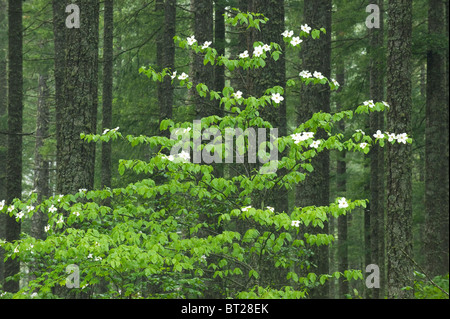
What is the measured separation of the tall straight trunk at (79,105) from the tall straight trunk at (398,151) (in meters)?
5.01

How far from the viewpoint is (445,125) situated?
1130 centimetres

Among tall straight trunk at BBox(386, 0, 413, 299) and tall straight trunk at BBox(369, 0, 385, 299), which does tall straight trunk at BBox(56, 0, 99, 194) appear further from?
tall straight trunk at BBox(369, 0, 385, 299)

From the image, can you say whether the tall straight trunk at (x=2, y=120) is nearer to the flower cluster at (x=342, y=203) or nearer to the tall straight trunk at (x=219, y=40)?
the tall straight trunk at (x=219, y=40)

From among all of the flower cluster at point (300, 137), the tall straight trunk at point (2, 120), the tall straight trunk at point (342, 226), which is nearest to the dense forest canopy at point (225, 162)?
the flower cluster at point (300, 137)

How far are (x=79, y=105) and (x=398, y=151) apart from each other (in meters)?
5.34

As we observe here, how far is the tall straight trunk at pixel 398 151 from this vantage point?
8.27 metres

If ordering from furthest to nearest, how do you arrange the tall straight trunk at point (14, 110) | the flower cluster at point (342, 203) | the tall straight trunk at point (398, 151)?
the tall straight trunk at point (14, 110) < the tall straight trunk at point (398, 151) < the flower cluster at point (342, 203)

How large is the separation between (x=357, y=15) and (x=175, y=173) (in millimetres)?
9754

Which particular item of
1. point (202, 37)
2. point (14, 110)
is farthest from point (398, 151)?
point (14, 110)

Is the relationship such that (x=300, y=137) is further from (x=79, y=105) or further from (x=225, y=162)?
(x=79, y=105)

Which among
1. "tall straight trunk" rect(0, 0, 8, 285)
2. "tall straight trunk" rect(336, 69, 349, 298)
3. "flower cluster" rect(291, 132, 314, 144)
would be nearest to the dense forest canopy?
"flower cluster" rect(291, 132, 314, 144)

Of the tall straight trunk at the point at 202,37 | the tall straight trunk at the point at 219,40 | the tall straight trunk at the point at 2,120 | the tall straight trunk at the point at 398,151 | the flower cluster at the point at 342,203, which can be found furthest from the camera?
the tall straight trunk at the point at 2,120

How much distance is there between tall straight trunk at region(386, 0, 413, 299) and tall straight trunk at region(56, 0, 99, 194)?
197 inches
